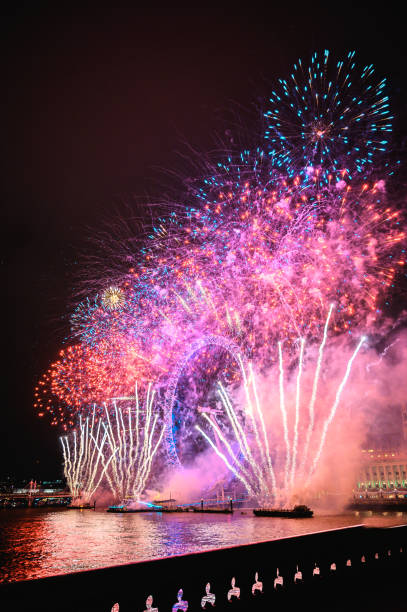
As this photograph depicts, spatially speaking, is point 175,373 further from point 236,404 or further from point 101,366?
point 101,366

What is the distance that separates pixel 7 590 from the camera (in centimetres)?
282

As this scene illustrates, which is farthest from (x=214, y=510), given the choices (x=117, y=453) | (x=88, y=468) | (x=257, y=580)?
(x=257, y=580)

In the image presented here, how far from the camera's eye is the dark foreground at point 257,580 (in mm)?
3098

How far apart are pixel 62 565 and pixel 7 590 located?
8.97 m

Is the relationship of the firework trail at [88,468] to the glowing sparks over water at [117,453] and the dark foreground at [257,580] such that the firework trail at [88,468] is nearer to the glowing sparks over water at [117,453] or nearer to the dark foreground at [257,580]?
the glowing sparks over water at [117,453]

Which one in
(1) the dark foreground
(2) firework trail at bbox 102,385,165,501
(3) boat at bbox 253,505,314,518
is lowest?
(3) boat at bbox 253,505,314,518

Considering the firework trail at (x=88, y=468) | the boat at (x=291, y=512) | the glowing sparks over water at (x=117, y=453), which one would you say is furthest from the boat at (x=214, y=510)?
the firework trail at (x=88, y=468)

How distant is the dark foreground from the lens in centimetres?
310

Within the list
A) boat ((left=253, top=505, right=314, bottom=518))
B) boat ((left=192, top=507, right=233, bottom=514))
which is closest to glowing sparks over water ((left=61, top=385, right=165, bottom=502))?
boat ((left=192, top=507, right=233, bottom=514))

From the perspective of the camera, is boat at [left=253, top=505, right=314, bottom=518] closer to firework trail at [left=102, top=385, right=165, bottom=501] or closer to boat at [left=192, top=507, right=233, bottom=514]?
boat at [left=192, top=507, right=233, bottom=514]

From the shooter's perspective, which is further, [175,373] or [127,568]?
[175,373]

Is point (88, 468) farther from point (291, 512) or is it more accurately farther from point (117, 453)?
point (291, 512)

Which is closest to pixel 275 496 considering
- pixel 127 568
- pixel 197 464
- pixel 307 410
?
pixel 307 410

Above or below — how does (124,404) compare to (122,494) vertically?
above
